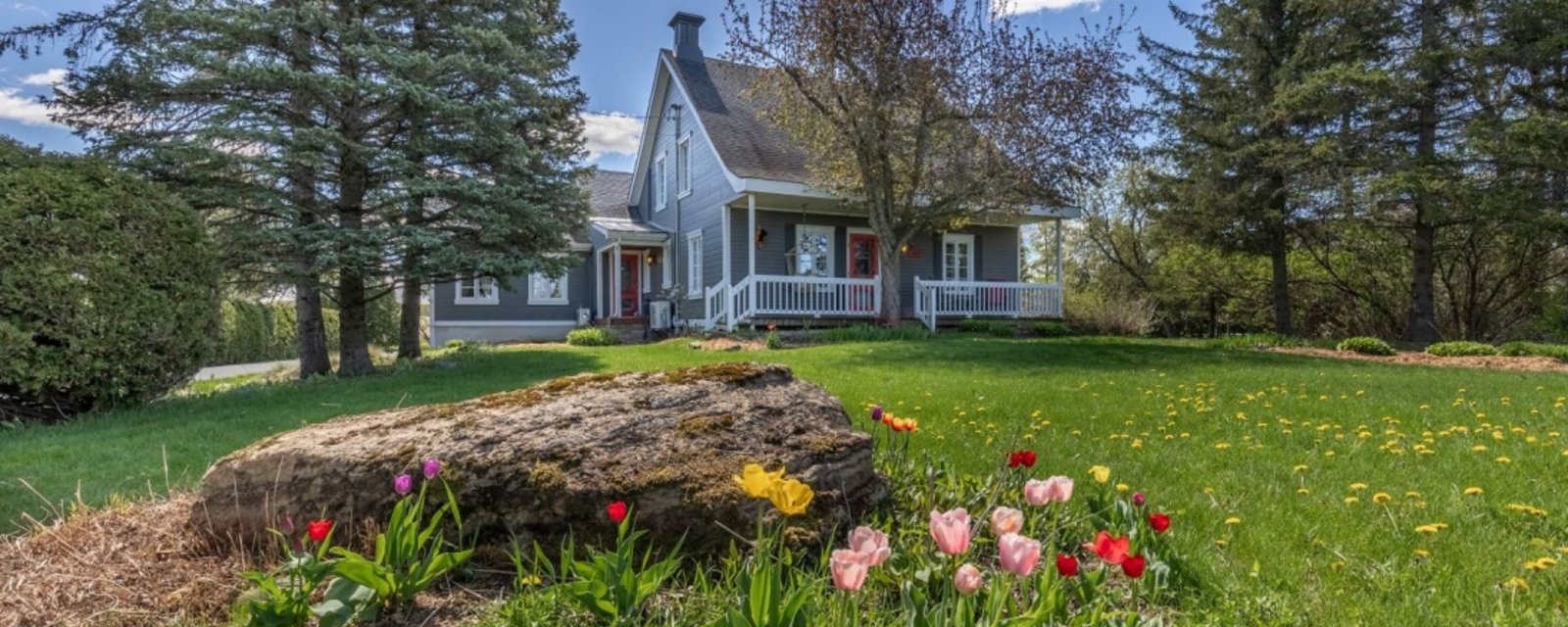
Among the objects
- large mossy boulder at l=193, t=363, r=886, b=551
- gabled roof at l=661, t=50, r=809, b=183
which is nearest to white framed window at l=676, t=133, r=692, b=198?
gabled roof at l=661, t=50, r=809, b=183

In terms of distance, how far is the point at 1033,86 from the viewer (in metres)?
11.8

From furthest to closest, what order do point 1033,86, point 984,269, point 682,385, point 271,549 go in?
point 984,269, point 1033,86, point 682,385, point 271,549

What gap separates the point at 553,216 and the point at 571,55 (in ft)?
15.1

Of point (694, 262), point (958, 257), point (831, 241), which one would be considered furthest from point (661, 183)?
point (958, 257)

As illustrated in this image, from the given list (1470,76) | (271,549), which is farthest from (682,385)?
(1470,76)

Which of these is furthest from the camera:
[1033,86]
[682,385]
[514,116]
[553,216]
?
[1033,86]

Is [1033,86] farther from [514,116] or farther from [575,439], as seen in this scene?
[575,439]

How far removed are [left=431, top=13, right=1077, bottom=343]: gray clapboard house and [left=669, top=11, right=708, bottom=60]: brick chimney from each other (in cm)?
3

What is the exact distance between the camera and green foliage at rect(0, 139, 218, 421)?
5.66 metres

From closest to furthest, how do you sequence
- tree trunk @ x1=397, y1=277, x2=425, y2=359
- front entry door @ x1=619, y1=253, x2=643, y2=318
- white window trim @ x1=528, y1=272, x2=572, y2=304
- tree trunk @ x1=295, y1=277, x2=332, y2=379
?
1. tree trunk @ x1=295, y1=277, x2=332, y2=379
2. tree trunk @ x1=397, y1=277, x2=425, y2=359
3. white window trim @ x1=528, y1=272, x2=572, y2=304
4. front entry door @ x1=619, y1=253, x2=643, y2=318

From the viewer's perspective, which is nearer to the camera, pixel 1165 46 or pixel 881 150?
pixel 881 150

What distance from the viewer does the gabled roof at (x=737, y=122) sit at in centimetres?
1464

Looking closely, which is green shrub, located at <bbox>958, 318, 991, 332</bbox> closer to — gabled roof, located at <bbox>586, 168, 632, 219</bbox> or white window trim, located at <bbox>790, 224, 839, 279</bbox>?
white window trim, located at <bbox>790, 224, 839, 279</bbox>

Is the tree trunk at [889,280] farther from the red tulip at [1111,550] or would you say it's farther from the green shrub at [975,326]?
the red tulip at [1111,550]
